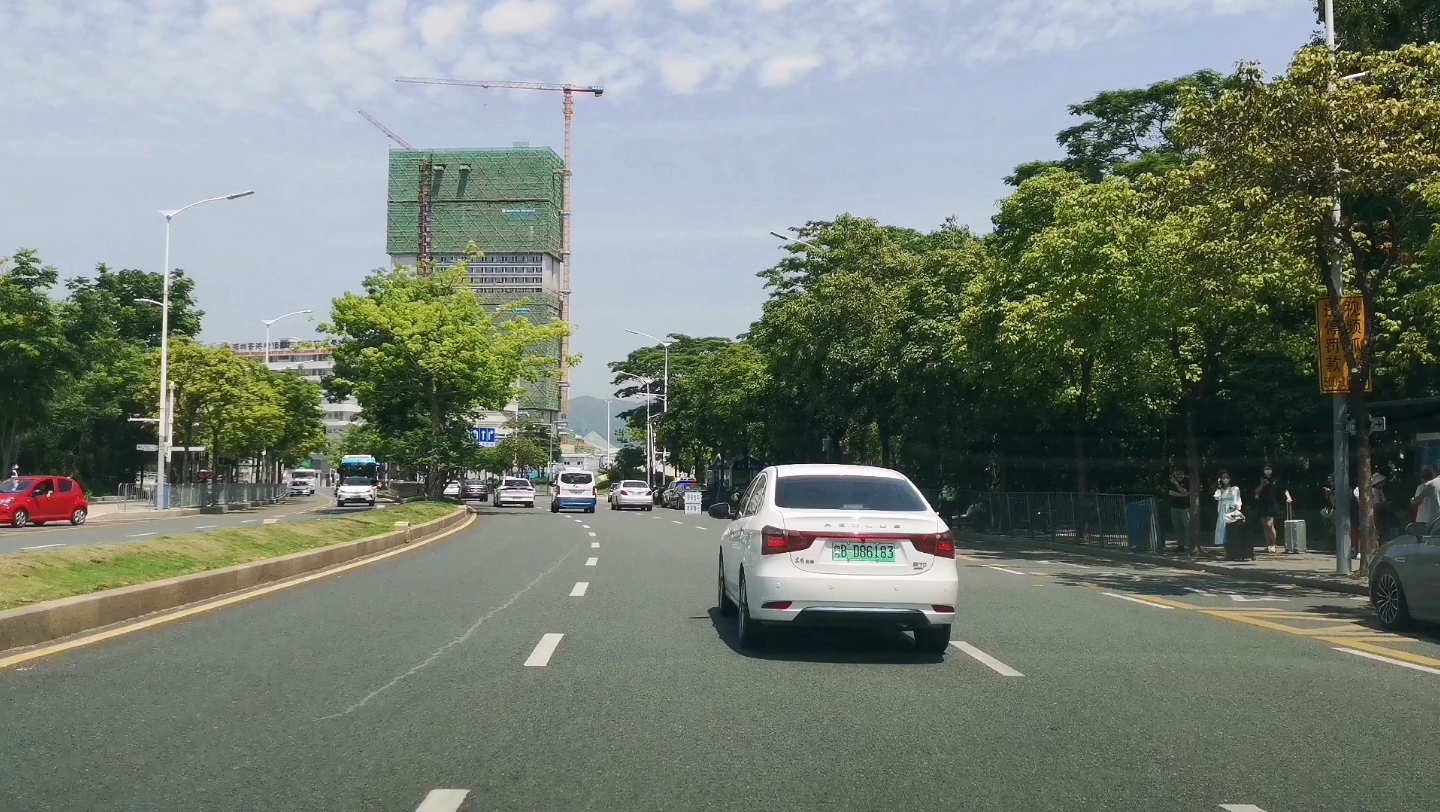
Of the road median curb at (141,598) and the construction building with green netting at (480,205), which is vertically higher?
the construction building with green netting at (480,205)

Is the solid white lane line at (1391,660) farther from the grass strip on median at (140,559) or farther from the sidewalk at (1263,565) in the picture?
the grass strip on median at (140,559)

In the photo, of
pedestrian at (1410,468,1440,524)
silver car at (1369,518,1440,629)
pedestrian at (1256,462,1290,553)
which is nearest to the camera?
silver car at (1369,518,1440,629)

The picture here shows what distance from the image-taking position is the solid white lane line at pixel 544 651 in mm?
9719

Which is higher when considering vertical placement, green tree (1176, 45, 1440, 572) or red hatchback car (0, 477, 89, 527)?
green tree (1176, 45, 1440, 572)

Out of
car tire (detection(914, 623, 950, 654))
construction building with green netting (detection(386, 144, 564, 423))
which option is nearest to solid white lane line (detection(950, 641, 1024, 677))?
car tire (detection(914, 623, 950, 654))

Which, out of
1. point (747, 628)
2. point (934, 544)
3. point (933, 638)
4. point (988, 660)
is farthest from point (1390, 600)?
point (747, 628)

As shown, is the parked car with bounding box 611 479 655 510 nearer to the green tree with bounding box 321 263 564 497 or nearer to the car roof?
the green tree with bounding box 321 263 564 497

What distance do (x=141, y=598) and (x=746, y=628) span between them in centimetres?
593

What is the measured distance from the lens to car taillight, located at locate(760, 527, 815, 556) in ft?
32.7

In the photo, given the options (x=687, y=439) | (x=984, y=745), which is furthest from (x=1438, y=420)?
(x=687, y=439)

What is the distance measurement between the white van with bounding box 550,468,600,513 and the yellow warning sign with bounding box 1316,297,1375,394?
36.1 meters

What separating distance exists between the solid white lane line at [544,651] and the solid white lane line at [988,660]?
3383mm

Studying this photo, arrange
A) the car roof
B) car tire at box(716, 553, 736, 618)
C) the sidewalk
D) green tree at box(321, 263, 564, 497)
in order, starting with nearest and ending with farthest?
1. the car roof
2. car tire at box(716, 553, 736, 618)
3. the sidewalk
4. green tree at box(321, 263, 564, 497)

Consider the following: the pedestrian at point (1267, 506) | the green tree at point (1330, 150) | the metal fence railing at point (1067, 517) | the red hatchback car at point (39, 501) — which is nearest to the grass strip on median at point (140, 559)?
the green tree at point (1330, 150)
